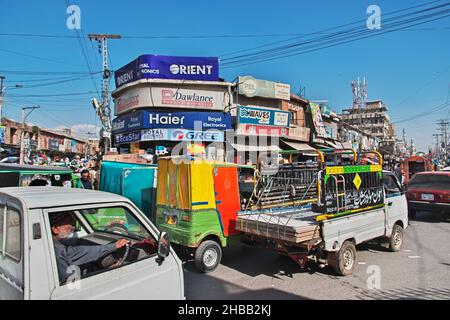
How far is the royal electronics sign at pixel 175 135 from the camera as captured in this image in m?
17.3

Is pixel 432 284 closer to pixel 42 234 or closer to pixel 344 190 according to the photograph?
pixel 344 190

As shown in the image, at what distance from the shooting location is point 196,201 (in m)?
5.36

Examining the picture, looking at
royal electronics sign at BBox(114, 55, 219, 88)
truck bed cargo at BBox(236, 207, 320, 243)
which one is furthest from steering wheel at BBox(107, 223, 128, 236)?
royal electronics sign at BBox(114, 55, 219, 88)

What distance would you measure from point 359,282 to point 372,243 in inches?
100

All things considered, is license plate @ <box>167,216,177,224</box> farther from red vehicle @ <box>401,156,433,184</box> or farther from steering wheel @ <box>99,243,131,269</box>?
red vehicle @ <box>401,156,433,184</box>

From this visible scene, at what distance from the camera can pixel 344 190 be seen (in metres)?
5.03

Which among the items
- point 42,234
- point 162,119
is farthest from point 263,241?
point 162,119

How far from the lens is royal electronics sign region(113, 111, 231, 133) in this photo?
17.4 meters

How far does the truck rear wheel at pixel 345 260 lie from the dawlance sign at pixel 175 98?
14270 millimetres

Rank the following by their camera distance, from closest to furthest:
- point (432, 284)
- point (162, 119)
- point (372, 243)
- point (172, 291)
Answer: point (172, 291)
point (432, 284)
point (372, 243)
point (162, 119)

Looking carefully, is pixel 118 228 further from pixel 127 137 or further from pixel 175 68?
pixel 127 137

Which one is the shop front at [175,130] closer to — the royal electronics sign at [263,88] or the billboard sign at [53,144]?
Answer: the royal electronics sign at [263,88]

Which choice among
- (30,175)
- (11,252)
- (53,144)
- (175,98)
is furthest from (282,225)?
(53,144)
